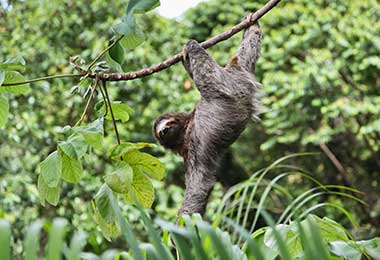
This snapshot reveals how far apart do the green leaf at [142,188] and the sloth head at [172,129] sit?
118cm

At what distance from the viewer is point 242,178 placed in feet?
23.4

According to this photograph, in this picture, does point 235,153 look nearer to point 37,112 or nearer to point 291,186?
point 291,186

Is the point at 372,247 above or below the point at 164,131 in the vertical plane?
below

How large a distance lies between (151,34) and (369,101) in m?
2.10

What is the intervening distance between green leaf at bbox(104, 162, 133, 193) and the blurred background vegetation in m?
3.37

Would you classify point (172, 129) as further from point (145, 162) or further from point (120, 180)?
point (120, 180)

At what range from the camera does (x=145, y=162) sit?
73.8 inches

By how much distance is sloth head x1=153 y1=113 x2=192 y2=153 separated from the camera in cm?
309

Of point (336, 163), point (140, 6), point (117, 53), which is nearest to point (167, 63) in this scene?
point (117, 53)

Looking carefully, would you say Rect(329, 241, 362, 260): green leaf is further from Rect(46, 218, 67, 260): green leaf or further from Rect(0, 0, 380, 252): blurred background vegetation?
Rect(0, 0, 380, 252): blurred background vegetation

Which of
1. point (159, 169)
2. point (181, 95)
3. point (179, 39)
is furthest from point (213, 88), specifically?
point (179, 39)

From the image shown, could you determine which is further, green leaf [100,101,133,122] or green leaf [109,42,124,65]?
green leaf [100,101,133,122]

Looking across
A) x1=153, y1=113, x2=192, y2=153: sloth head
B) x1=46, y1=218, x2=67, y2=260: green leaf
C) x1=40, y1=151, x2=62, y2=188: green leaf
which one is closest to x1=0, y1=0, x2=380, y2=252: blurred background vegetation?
x1=153, y1=113, x2=192, y2=153: sloth head

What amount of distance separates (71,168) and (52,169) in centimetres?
8
